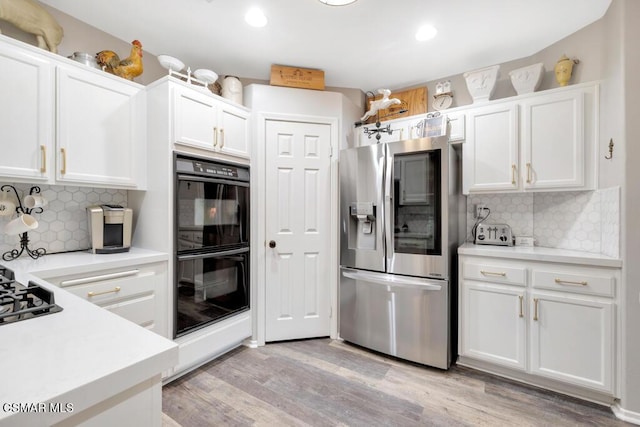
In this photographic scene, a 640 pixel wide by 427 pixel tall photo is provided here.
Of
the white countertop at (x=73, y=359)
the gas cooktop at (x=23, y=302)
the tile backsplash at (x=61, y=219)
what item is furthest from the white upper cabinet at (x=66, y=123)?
the white countertop at (x=73, y=359)

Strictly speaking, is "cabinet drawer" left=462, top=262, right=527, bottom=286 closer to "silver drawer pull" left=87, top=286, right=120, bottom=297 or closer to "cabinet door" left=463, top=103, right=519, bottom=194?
"cabinet door" left=463, top=103, right=519, bottom=194

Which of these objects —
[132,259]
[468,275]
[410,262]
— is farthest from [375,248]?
[132,259]

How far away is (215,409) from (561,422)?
2.09m

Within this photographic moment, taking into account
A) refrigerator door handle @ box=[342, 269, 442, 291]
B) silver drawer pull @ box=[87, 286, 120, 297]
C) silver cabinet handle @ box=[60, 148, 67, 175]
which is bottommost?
refrigerator door handle @ box=[342, 269, 442, 291]

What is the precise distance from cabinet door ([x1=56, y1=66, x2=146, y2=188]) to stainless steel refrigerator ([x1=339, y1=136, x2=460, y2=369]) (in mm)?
1693

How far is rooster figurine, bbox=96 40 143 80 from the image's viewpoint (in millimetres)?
2059

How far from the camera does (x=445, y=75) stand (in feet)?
9.16

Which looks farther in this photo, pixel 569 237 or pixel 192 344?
pixel 569 237

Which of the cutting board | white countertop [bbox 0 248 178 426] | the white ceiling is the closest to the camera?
white countertop [bbox 0 248 178 426]

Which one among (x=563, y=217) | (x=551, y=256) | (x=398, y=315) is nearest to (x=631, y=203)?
(x=551, y=256)

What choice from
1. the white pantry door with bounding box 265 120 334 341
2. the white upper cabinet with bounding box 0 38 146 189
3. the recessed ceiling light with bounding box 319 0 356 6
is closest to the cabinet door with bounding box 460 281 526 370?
the white pantry door with bounding box 265 120 334 341

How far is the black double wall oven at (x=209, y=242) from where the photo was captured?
2080mm

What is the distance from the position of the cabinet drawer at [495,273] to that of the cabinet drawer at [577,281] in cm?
8

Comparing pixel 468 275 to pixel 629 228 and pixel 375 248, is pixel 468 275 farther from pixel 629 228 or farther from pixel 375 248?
pixel 629 228
